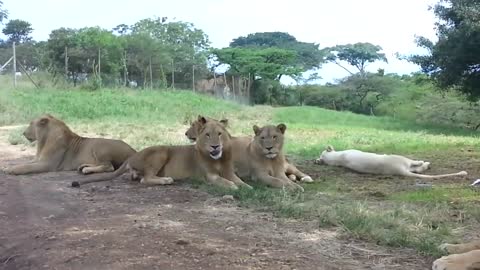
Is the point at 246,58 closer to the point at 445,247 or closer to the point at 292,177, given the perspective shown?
the point at 292,177

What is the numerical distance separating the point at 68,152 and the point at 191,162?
67.7 inches

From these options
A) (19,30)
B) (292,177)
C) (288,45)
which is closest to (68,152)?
(292,177)

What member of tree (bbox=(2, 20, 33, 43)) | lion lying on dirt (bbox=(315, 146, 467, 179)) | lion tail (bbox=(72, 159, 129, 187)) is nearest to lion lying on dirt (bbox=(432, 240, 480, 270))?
lion lying on dirt (bbox=(315, 146, 467, 179))

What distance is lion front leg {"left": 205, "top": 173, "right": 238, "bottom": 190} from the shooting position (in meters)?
6.35

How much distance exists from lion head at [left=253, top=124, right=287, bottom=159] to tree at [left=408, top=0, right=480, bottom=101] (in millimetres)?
5707

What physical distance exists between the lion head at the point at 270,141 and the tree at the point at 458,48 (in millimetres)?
5707

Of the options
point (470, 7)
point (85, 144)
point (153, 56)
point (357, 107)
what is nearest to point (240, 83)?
point (153, 56)

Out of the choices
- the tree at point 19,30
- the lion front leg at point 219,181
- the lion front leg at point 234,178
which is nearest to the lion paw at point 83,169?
the lion front leg at point 219,181

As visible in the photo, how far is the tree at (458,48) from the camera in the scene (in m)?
11.6

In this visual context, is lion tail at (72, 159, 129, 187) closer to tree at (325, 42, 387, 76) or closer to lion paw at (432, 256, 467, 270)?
lion paw at (432, 256, 467, 270)

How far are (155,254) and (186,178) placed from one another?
10.2 ft

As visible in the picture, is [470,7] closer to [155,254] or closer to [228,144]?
[228,144]

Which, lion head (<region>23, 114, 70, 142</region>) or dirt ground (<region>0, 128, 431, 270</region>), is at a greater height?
lion head (<region>23, 114, 70, 142</region>)

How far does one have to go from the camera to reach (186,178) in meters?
6.87
